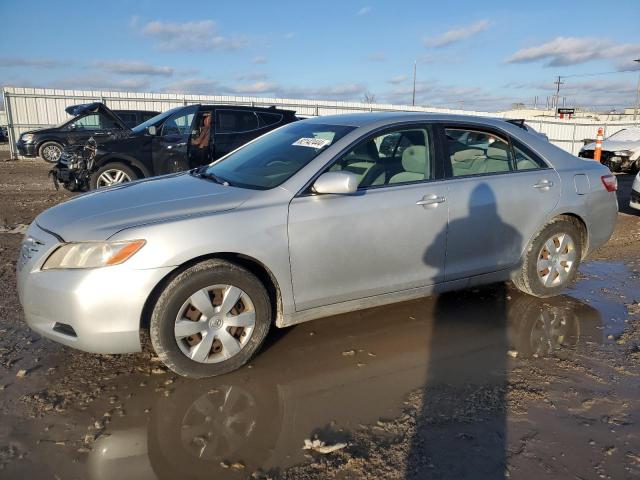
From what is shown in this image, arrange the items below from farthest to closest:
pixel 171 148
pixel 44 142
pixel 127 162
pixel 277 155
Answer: pixel 44 142 → pixel 171 148 → pixel 127 162 → pixel 277 155

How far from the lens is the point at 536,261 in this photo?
455 centimetres

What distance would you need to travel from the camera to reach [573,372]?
3.47 metres

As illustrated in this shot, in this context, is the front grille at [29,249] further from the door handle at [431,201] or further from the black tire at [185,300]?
the door handle at [431,201]

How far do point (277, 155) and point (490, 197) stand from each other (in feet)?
5.61

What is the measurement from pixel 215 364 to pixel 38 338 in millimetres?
1494

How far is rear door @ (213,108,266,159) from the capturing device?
9164mm

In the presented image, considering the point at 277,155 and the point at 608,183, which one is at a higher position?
the point at 277,155

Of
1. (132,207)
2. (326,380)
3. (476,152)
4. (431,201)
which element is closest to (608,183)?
(476,152)

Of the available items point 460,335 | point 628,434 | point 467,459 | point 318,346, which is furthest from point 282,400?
point 628,434

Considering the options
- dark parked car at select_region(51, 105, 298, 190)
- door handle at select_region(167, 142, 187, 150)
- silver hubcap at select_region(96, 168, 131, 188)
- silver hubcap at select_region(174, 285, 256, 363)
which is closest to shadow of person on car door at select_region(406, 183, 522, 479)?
silver hubcap at select_region(174, 285, 256, 363)

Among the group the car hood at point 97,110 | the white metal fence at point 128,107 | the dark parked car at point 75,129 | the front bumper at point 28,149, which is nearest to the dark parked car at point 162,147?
the car hood at point 97,110

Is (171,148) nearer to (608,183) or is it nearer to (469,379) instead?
(608,183)

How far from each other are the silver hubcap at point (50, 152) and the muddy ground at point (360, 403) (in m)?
13.2

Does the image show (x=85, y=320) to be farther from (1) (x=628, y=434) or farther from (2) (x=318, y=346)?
(1) (x=628, y=434)
